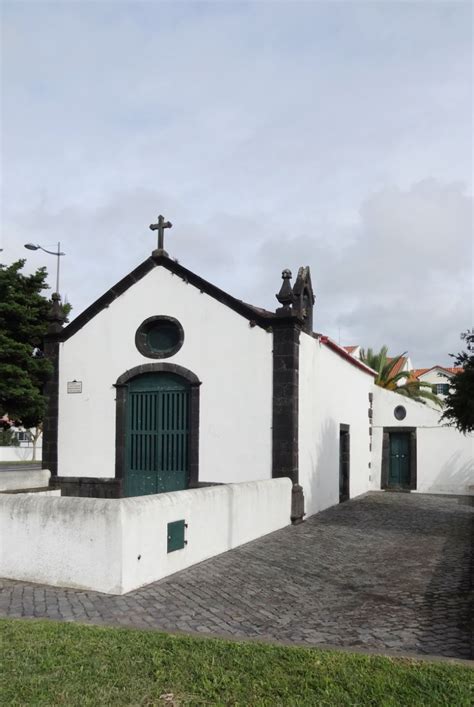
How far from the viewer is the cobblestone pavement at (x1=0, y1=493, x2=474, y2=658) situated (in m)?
5.74

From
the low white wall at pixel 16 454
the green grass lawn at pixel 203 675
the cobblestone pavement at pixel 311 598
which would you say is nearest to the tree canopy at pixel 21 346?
the cobblestone pavement at pixel 311 598

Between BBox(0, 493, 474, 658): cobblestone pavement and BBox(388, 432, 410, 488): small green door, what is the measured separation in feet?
35.8

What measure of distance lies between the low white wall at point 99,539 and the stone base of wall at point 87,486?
5430mm

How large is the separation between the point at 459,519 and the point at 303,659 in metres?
10.2

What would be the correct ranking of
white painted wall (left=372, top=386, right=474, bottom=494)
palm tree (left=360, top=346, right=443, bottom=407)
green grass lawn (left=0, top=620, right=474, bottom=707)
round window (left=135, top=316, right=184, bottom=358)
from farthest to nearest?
palm tree (left=360, top=346, right=443, bottom=407), white painted wall (left=372, top=386, right=474, bottom=494), round window (left=135, top=316, right=184, bottom=358), green grass lawn (left=0, top=620, right=474, bottom=707)

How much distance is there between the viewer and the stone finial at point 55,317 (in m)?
15.2

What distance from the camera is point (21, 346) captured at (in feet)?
45.6

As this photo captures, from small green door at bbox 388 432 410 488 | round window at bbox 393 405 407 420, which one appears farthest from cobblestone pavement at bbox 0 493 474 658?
round window at bbox 393 405 407 420

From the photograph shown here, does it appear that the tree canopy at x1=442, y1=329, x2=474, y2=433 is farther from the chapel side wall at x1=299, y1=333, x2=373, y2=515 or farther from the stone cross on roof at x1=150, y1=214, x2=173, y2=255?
the stone cross on roof at x1=150, y1=214, x2=173, y2=255

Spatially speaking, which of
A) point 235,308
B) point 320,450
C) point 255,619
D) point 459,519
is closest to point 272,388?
point 235,308

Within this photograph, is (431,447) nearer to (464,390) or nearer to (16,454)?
(464,390)

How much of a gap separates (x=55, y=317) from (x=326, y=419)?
6.82m

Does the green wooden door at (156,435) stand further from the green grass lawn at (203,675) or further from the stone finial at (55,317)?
the green grass lawn at (203,675)

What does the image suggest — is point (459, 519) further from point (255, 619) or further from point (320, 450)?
point (255, 619)
